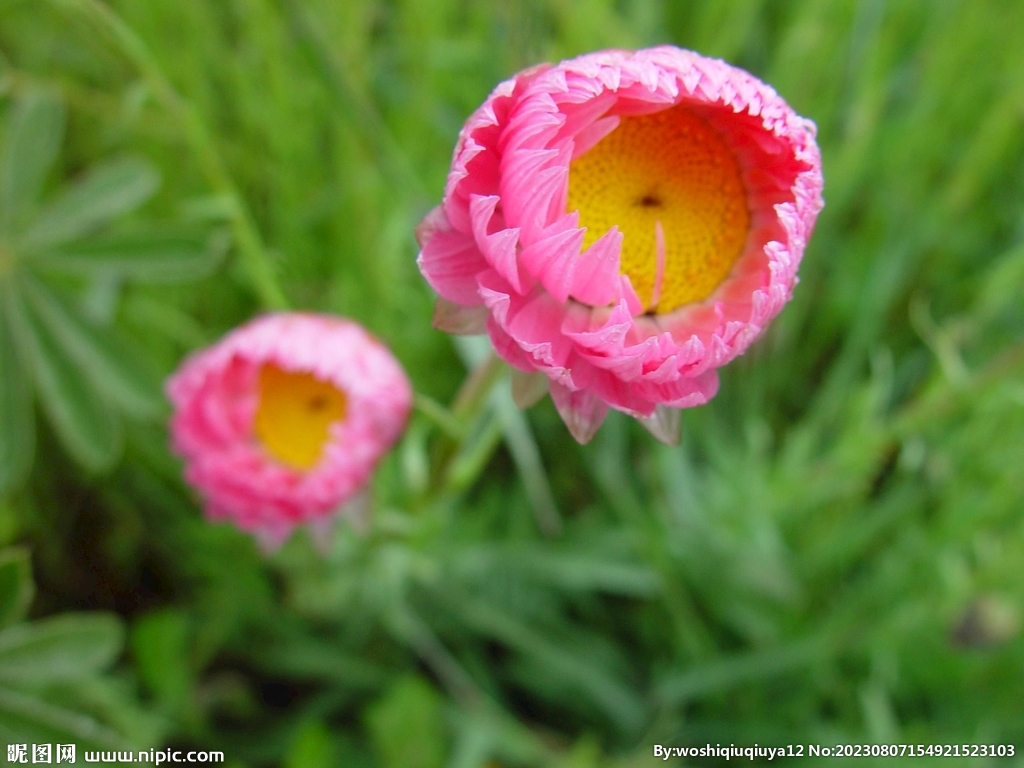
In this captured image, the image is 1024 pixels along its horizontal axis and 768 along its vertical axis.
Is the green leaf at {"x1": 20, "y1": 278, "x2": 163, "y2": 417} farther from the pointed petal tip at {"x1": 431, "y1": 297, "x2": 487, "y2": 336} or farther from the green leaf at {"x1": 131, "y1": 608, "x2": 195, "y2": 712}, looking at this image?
the pointed petal tip at {"x1": 431, "y1": 297, "x2": 487, "y2": 336}

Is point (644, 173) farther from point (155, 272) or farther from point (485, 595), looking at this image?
point (485, 595)

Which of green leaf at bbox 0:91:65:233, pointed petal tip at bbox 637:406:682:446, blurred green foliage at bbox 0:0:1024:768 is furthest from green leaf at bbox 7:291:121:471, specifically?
pointed petal tip at bbox 637:406:682:446

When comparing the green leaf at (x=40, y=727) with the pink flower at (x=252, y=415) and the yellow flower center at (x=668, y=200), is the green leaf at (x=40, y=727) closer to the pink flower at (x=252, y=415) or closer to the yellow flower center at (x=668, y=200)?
the pink flower at (x=252, y=415)

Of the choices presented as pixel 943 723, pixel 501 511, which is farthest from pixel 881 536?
pixel 501 511

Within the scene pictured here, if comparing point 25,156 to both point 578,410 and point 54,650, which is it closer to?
point 54,650

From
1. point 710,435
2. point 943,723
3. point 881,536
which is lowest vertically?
point 943,723

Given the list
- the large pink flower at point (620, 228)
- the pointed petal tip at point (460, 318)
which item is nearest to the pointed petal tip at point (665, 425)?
the large pink flower at point (620, 228)
